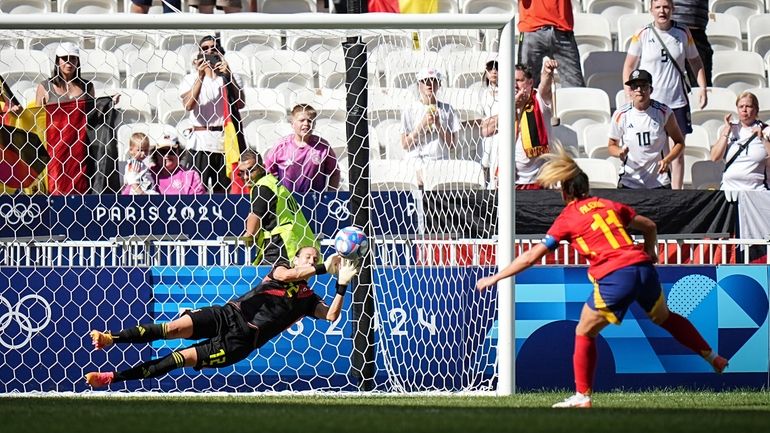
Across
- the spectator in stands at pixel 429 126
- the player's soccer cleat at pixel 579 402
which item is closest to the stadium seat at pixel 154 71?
the spectator in stands at pixel 429 126

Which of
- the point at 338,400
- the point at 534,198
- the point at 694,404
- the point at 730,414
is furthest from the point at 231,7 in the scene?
the point at 730,414

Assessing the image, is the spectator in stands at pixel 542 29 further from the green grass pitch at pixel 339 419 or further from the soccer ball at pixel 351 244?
the green grass pitch at pixel 339 419

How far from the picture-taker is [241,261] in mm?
10648

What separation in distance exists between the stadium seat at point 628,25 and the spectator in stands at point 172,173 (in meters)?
6.71

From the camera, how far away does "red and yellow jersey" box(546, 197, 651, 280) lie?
8.44 m

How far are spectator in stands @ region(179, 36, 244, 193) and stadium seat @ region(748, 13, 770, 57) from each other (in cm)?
818

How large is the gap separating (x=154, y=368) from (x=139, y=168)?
2.60 metres

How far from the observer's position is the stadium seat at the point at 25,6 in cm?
1579

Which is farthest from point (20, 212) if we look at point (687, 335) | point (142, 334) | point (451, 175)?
point (687, 335)

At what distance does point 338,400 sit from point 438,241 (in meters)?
2.00

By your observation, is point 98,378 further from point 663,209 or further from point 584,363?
point 663,209

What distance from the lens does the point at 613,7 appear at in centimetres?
1708

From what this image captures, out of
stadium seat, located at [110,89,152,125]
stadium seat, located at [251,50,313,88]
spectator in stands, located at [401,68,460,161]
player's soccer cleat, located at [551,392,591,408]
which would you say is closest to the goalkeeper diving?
spectator in stands, located at [401,68,460,161]

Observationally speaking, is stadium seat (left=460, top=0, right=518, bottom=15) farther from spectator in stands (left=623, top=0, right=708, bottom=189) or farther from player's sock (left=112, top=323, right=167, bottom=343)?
player's sock (left=112, top=323, right=167, bottom=343)
